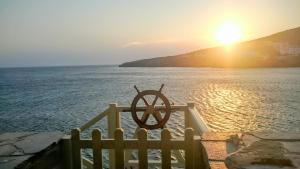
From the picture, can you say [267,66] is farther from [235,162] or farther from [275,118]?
[235,162]

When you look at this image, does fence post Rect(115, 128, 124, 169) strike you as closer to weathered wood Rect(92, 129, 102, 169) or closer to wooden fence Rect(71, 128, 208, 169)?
wooden fence Rect(71, 128, 208, 169)

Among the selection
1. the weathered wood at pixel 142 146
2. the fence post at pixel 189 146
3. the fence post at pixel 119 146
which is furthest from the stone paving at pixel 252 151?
the fence post at pixel 119 146

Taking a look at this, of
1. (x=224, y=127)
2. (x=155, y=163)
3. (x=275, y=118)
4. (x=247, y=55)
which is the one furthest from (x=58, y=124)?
(x=247, y=55)

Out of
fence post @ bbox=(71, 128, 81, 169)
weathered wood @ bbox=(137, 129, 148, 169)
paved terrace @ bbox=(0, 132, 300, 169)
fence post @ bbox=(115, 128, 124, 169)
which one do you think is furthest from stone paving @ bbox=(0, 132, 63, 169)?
weathered wood @ bbox=(137, 129, 148, 169)

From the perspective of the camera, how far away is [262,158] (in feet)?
7.61

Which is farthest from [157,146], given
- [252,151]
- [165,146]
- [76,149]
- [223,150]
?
[252,151]

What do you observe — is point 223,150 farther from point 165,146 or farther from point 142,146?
point 142,146

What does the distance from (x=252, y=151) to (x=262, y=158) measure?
207mm

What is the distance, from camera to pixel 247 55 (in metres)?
156

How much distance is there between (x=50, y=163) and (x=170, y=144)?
4.00 feet

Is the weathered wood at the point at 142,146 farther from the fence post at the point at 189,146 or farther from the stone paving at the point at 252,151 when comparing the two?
the stone paving at the point at 252,151

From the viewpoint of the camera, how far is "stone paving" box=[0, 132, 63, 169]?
2984 millimetres

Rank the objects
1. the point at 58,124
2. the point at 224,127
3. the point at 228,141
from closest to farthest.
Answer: the point at 228,141 → the point at 224,127 → the point at 58,124

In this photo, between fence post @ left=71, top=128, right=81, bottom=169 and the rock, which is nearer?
the rock
